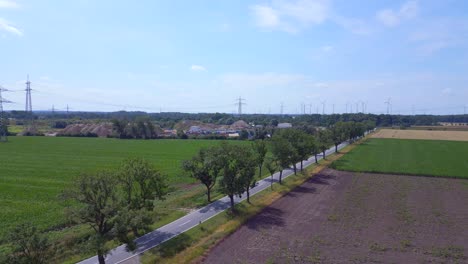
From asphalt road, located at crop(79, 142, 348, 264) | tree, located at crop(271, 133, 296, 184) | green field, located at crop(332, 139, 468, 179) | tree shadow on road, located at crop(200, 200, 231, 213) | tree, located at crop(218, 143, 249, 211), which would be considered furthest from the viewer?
green field, located at crop(332, 139, 468, 179)

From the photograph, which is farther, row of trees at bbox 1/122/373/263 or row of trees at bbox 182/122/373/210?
row of trees at bbox 182/122/373/210

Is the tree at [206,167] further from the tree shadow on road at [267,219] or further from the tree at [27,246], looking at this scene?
the tree at [27,246]

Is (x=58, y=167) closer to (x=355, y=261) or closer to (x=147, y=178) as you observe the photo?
(x=147, y=178)

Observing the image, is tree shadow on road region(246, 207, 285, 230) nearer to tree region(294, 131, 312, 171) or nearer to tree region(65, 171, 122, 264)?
tree region(65, 171, 122, 264)

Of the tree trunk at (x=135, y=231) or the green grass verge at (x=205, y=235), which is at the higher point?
the tree trunk at (x=135, y=231)

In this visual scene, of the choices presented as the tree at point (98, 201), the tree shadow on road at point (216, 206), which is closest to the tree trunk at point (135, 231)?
the tree at point (98, 201)

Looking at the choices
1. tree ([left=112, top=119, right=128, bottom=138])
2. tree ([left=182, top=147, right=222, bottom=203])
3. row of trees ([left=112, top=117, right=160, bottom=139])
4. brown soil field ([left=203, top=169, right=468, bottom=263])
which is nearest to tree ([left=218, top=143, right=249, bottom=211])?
tree ([left=182, top=147, right=222, bottom=203])

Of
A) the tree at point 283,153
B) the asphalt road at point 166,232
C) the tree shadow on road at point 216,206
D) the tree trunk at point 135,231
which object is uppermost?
the tree at point 283,153
